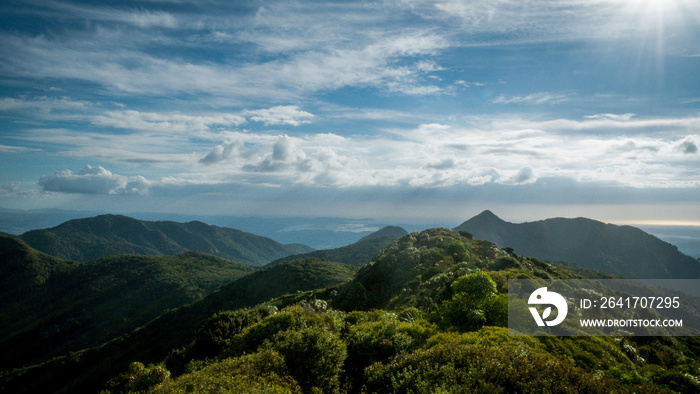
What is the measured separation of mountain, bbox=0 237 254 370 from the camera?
4537 inches

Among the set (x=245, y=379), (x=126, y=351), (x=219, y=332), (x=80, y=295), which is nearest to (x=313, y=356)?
(x=245, y=379)

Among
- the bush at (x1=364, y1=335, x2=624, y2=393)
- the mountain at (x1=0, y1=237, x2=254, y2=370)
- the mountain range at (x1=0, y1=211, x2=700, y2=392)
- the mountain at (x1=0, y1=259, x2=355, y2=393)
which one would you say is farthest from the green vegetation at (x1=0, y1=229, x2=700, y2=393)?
the mountain at (x1=0, y1=237, x2=254, y2=370)

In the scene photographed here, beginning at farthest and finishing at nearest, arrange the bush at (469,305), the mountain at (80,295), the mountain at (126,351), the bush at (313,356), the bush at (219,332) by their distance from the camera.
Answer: the mountain at (80,295)
the mountain at (126,351)
the bush at (219,332)
the bush at (469,305)
the bush at (313,356)

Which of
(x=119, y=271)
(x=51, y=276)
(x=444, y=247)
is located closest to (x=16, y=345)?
(x=119, y=271)

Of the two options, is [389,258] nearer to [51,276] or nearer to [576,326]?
[576,326]

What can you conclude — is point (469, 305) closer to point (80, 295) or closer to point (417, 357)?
point (417, 357)

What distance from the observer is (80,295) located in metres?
146

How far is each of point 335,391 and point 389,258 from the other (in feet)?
112

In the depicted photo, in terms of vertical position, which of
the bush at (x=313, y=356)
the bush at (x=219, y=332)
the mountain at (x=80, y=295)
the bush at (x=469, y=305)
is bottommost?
the mountain at (x=80, y=295)

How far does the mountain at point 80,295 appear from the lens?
11525 centimetres

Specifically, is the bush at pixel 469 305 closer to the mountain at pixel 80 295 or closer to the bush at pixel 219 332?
the bush at pixel 219 332

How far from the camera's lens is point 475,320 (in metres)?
13.5

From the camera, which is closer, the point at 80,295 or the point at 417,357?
the point at 417,357

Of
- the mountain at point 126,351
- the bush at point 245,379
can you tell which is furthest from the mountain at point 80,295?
the bush at point 245,379
